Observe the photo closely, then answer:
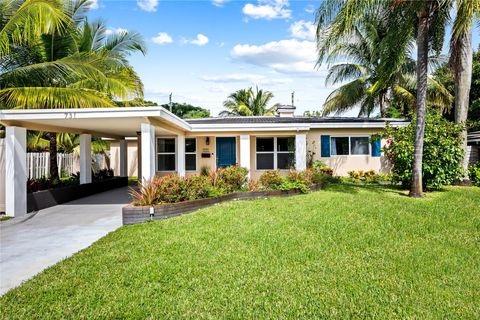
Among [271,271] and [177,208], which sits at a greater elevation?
[177,208]

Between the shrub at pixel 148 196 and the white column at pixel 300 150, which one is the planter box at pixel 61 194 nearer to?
the shrub at pixel 148 196

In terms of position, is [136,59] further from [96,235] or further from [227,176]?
[96,235]

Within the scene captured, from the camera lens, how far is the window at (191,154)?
16.6 m

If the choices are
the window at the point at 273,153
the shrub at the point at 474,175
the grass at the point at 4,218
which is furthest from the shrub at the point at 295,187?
the grass at the point at 4,218

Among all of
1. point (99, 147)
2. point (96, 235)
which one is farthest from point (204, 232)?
point (99, 147)

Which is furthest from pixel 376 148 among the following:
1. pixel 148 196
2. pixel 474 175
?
pixel 148 196

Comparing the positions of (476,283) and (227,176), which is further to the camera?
(227,176)

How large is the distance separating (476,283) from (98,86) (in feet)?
45.0

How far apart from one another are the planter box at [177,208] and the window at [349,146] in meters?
6.80

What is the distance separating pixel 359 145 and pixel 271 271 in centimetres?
1356

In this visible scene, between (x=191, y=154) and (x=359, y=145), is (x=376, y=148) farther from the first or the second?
(x=191, y=154)

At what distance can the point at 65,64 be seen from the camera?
10148 mm

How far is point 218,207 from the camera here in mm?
9508

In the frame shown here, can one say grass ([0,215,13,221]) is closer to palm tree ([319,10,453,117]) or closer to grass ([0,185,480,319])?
grass ([0,185,480,319])
